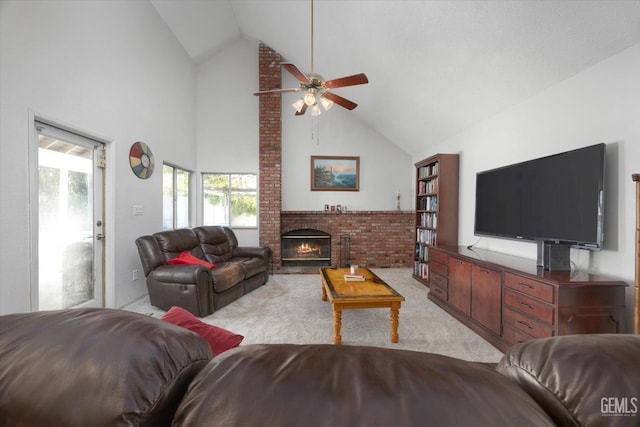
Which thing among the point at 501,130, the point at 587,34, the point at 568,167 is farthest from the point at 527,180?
the point at 587,34

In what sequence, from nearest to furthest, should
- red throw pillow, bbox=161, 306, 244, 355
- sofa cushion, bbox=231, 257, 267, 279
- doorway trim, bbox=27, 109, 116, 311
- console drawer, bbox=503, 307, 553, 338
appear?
red throw pillow, bbox=161, 306, 244, 355
console drawer, bbox=503, 307, 553, 338
doorway trim, bbox=27, 109, 116, 311
sofa cushion, bbox=231, 257, 267, 279

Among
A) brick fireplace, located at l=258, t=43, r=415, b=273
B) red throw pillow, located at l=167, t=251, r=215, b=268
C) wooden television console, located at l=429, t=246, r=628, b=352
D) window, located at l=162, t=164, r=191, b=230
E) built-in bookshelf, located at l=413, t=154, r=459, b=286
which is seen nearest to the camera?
wooden television console, located at l=429, t=246, r=628, b=352

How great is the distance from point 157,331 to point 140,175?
3.78 m

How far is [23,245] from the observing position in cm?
208

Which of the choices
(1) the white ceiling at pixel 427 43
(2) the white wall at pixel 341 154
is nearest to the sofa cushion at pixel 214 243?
(2) the white wall at pixel 341 154

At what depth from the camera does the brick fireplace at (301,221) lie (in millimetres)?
5254

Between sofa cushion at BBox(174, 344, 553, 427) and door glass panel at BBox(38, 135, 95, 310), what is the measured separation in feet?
9.89

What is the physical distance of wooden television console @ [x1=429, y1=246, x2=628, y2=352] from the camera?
1793mm

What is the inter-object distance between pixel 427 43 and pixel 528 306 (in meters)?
2.76

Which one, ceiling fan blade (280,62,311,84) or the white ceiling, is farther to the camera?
ceiling fan blade (280,62,311,84)

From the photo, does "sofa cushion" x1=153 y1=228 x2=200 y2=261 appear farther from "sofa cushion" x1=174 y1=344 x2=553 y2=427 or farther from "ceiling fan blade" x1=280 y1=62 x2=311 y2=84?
"sofa cushion" x1=174 y1=344 x2=553 y2=427

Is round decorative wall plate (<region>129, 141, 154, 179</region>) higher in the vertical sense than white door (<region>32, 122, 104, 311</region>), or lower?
higher

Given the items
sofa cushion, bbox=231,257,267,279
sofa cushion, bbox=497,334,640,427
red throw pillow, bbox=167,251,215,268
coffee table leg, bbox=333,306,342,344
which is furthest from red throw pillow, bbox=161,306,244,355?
sofa cushion, bbox=231,257,267,279

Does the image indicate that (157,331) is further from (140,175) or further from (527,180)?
(140,175)
